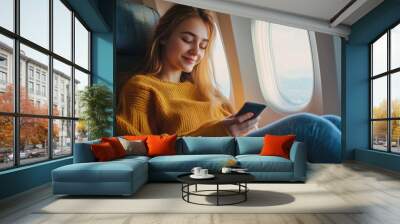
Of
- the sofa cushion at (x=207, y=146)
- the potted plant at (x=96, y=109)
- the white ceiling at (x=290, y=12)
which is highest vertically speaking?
the white ceiling at (x=290, y=12)

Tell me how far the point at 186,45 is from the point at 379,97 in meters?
4.77

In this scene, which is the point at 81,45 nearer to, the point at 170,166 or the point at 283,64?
the point at 170,166

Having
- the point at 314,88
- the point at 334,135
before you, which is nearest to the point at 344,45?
the point at 314,88

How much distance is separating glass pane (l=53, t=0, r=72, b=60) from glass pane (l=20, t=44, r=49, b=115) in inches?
23.1

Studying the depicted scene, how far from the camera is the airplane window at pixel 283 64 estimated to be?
8969 millimetres

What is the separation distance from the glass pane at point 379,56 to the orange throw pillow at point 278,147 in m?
3.65

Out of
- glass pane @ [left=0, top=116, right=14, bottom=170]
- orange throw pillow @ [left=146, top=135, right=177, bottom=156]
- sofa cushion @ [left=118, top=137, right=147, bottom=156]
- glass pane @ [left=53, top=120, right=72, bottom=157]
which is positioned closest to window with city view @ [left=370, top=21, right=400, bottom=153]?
orange throw pillow @ [left=146, top=135, right=177, bottom=156]

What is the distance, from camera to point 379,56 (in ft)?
28.4

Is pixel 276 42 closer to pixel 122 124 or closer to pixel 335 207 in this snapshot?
pixel 122 124

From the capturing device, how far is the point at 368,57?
30.1ft

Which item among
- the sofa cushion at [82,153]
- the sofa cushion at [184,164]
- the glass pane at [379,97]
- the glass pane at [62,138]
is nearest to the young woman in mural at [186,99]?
the glass pane at [379,97]

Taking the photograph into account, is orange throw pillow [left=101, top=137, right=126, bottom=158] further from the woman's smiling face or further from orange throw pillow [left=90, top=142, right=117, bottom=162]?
the woman's smiling face

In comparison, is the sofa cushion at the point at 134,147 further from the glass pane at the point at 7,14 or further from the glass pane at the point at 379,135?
the glass pane at the point at 379,135

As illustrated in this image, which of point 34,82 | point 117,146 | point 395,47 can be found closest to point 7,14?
point 34,82
